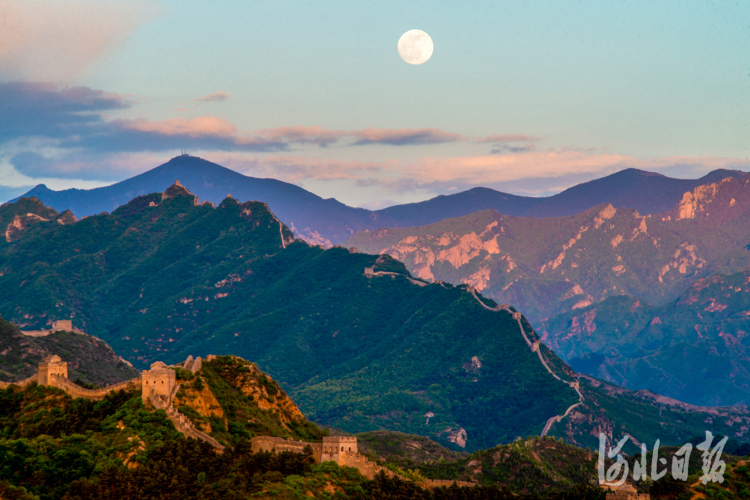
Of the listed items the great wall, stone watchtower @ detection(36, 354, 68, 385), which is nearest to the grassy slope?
the great wall

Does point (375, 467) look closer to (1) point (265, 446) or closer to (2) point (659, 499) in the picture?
(1) point (265, 446)

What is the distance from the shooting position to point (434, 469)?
167 m

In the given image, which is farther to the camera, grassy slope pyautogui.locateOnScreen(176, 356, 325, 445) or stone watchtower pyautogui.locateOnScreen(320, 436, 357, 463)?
grassy slope pyautogui.locateOnScreen(176, 356, 325, 445)

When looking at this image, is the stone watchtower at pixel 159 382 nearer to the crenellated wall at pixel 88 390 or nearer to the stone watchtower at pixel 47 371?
the crenellated wall at pixel 88 390

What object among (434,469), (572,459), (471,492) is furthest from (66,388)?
(572,459)

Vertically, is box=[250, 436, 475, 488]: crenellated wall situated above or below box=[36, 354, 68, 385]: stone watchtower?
below

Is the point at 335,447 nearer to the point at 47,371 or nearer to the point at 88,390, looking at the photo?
the point at 88,390

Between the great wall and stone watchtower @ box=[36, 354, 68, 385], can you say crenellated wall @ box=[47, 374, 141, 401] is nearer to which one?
the great wall

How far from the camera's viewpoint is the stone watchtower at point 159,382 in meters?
113

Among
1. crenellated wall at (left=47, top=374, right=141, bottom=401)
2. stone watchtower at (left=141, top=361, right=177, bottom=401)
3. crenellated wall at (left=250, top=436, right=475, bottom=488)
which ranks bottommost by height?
crenellated wall at (left=250, top=436, right=475, bottom=488)

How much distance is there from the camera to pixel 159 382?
4491 inches

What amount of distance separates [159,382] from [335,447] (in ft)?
78.2

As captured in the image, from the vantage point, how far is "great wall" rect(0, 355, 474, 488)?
106938 mm

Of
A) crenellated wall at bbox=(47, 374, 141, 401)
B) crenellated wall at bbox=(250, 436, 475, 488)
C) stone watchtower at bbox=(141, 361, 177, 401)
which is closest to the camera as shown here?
crenellated wall at bbox=(250, 436, 475, 488)
